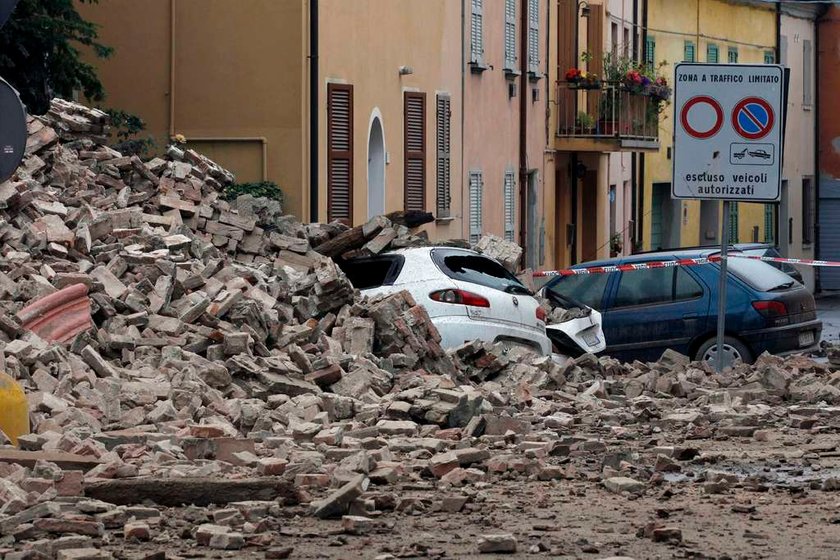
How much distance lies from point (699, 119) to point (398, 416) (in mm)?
4576

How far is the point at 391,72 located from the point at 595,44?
528 inches

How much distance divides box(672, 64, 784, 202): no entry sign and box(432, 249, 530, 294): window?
6.51ft

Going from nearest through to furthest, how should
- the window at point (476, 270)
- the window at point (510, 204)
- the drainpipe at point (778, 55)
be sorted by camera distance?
the window at point (476, 270) → the window at point (510, 204) → the drainpipe at point (778, 55)

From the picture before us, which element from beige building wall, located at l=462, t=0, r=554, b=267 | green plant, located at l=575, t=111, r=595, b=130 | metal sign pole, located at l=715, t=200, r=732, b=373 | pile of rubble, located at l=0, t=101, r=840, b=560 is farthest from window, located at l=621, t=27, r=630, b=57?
metal sign pole, located at l=715, t=200, r=732, b=373

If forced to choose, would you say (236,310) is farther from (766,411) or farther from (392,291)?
(766,411)

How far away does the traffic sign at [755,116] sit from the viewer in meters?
15.1

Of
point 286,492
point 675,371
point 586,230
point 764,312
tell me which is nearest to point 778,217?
point 586,230

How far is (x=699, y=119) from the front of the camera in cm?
1515

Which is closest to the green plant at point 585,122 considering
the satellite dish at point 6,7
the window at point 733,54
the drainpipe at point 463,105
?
the drainpipe at point 463,105

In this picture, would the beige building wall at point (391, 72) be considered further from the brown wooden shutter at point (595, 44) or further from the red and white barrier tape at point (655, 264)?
the brown wooden shutter at point (595, 44)

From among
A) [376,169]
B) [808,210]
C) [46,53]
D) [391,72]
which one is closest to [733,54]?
[808,210]

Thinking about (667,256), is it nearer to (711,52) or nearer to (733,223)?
(711,52)

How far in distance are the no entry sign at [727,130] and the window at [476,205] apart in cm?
1416

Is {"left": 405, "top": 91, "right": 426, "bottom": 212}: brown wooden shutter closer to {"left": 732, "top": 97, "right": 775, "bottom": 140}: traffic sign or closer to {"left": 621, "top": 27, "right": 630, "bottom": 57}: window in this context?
{"left": 732, "top": 97, "right": 775, "bottom": 140}: traffic sign
